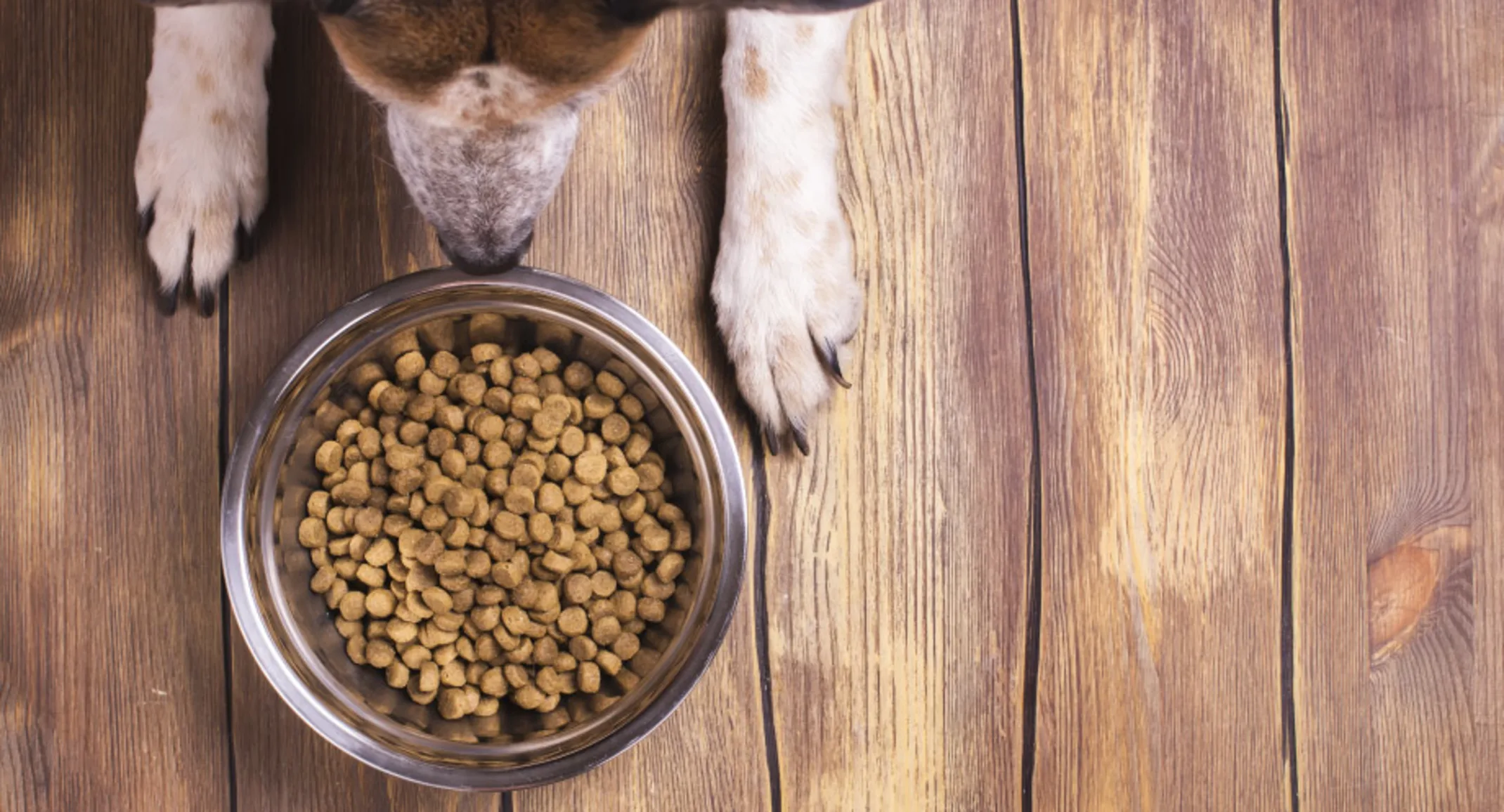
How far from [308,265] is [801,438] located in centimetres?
70

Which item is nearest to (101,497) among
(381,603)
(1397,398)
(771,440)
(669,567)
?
(381,603)

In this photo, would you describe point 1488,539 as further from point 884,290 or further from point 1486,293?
point 884,290

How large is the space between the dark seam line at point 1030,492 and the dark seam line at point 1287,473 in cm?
36

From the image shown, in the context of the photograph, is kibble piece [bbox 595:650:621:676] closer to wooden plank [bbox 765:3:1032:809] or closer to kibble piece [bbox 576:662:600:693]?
kibble piece [bbox 576:662:600:693]

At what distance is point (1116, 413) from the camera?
5.13ft

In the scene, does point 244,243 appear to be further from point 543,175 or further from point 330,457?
point 543,175

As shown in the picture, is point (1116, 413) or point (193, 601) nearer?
point (193, 601)

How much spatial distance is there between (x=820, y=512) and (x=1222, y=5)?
94 cm

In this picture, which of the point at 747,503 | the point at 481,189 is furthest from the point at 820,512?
the point at 481,189

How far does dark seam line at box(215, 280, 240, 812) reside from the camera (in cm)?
146

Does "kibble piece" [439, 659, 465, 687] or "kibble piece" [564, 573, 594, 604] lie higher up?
"kibble piece" [564, 573, 594, 604]

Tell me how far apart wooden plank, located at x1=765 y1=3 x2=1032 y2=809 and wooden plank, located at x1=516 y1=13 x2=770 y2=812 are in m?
0.06

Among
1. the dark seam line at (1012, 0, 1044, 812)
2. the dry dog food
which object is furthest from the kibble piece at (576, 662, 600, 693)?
the dark seam line at (1012, 0, 1044, 812)

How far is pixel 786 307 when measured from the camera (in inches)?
55.1
